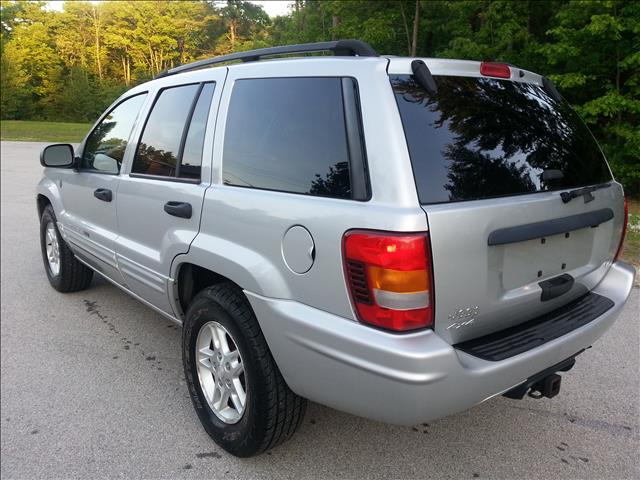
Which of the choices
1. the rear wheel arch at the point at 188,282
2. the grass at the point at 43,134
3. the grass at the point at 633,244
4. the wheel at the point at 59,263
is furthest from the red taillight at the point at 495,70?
the grass at the point at 43,134

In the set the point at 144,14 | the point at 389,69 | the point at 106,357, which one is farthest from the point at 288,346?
the point at 144,14

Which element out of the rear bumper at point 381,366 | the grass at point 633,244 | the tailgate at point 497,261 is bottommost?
the grass at point 633,244

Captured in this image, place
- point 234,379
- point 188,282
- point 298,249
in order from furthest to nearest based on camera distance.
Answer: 1. point 188,282
2. point 234,379
3. point 298,249

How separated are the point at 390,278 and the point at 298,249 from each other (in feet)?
1.36

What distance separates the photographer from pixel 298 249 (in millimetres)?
2006

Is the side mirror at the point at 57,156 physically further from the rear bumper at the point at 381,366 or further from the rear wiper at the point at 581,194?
the rear wiper at the point at 581,194

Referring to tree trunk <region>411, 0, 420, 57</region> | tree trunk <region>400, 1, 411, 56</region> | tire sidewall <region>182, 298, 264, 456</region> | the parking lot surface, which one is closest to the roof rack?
tire sidewall <region>182, 298, 264, 456</region>

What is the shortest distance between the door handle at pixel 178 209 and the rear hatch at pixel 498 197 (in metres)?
1.27

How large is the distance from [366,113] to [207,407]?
172cm

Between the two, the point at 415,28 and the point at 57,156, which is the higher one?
the point at 415,28

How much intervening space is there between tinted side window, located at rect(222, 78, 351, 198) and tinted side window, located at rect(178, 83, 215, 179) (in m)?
0.22

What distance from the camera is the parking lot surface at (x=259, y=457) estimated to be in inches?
95.1

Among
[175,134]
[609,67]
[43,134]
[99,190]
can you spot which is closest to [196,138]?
[175,134]

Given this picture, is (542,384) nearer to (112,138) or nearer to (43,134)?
(112,138)
